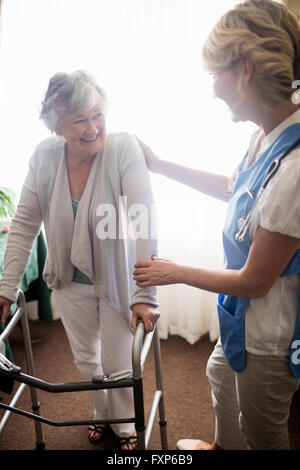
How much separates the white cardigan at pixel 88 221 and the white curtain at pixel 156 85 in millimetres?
833

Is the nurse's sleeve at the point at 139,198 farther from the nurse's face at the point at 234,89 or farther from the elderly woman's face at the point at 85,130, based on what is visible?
the nurse's face at the point at 234,89

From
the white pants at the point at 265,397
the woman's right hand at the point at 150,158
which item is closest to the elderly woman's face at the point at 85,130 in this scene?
the woman's right hand at the point at 150,158

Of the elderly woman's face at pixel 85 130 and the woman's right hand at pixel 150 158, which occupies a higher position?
the elderly woman's face at pixel 85 130

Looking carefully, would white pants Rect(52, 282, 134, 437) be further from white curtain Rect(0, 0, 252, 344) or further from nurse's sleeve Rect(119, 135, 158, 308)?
white curtain Rect(0, 0, 252, 344)

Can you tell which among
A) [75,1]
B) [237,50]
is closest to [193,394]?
[237,50]

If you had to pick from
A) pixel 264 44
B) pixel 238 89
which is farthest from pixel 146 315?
pixel 264 44

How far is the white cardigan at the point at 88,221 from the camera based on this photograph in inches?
49.3

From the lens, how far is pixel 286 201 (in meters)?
0.88

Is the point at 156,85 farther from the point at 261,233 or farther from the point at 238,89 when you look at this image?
the point at 261,233

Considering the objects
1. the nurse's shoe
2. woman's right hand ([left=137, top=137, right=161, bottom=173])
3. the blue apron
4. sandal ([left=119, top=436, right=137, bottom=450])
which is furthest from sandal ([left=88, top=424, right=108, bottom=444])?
woman's right hand ([left=137, top=137, right=161, bottom=173])

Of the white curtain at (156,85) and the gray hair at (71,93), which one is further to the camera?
the white curtain at (156,85)

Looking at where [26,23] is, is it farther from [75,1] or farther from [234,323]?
[234,323]

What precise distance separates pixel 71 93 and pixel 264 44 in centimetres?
54

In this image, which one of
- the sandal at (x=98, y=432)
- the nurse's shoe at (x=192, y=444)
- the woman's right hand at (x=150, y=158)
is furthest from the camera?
the sandal at (x=98, y=432)
